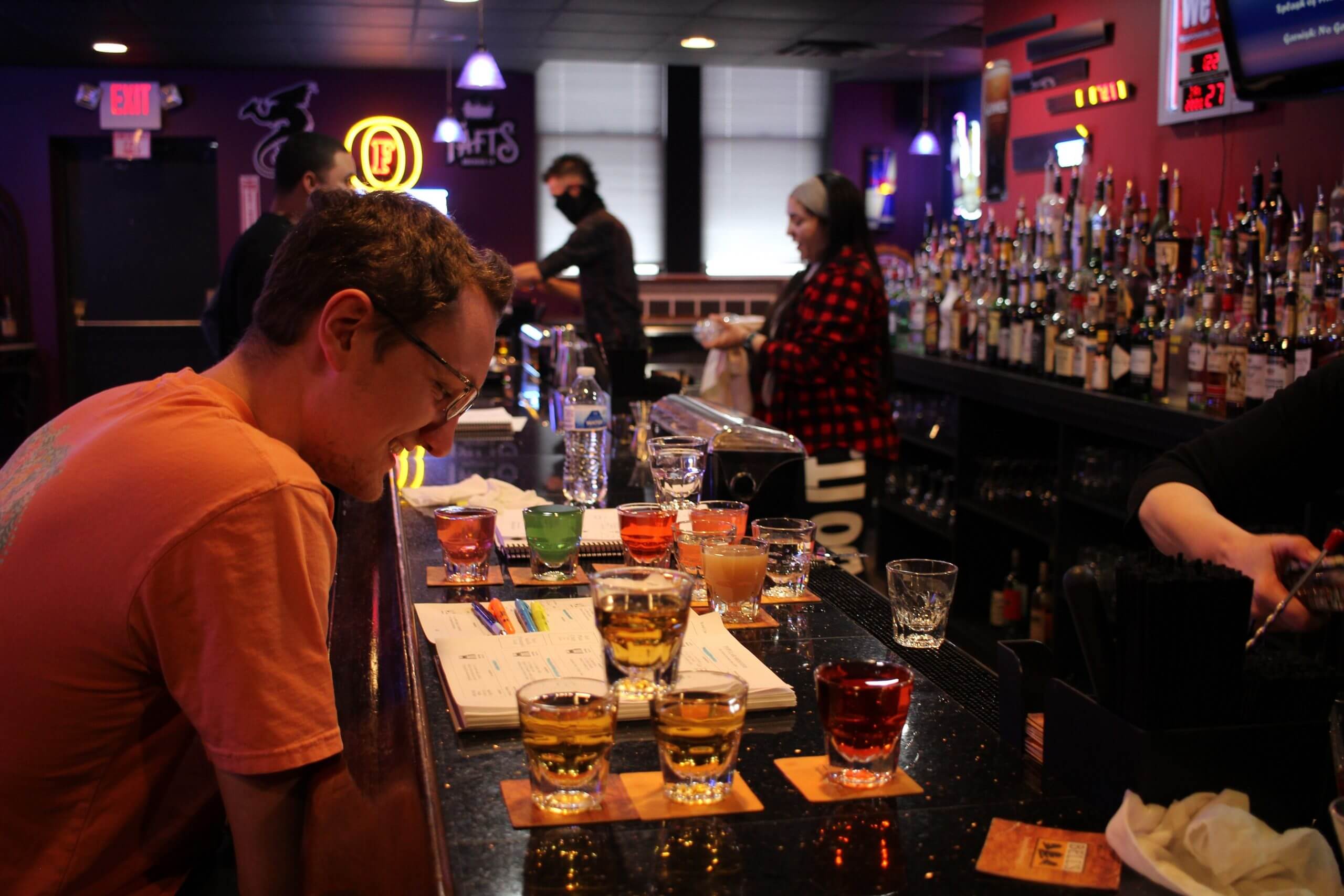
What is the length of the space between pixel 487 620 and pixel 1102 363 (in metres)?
2.99

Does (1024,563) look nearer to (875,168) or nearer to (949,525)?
(949,525)

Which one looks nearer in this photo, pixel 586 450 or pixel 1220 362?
pixel 586 450

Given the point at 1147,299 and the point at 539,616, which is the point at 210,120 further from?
the point at 539,616

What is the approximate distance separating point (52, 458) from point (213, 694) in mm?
325

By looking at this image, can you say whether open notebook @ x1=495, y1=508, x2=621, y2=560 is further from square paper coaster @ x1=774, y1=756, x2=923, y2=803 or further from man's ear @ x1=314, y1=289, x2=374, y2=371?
square paper coaster @ x1=774, y1=756, x2=923, y2=803

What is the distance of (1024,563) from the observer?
544 cm

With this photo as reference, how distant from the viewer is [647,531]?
6.23ft

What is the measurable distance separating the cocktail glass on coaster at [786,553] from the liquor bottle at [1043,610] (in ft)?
9.79

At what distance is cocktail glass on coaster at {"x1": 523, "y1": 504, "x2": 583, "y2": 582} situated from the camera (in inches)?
76.2

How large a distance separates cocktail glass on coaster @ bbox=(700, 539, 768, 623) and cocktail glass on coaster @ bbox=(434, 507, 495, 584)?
379mm

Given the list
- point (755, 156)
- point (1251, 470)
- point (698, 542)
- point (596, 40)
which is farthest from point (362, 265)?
point (755, 156)

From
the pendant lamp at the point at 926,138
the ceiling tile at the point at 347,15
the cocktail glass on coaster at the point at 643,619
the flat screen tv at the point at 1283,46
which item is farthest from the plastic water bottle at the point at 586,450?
the pendant lamp at the point at 926,138

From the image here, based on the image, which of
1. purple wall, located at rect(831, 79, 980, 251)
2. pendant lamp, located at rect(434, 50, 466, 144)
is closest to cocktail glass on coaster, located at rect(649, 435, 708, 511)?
pendant lamp, located at rect(434, 50, 466, 144)

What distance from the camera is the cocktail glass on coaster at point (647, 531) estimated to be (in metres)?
1.90
